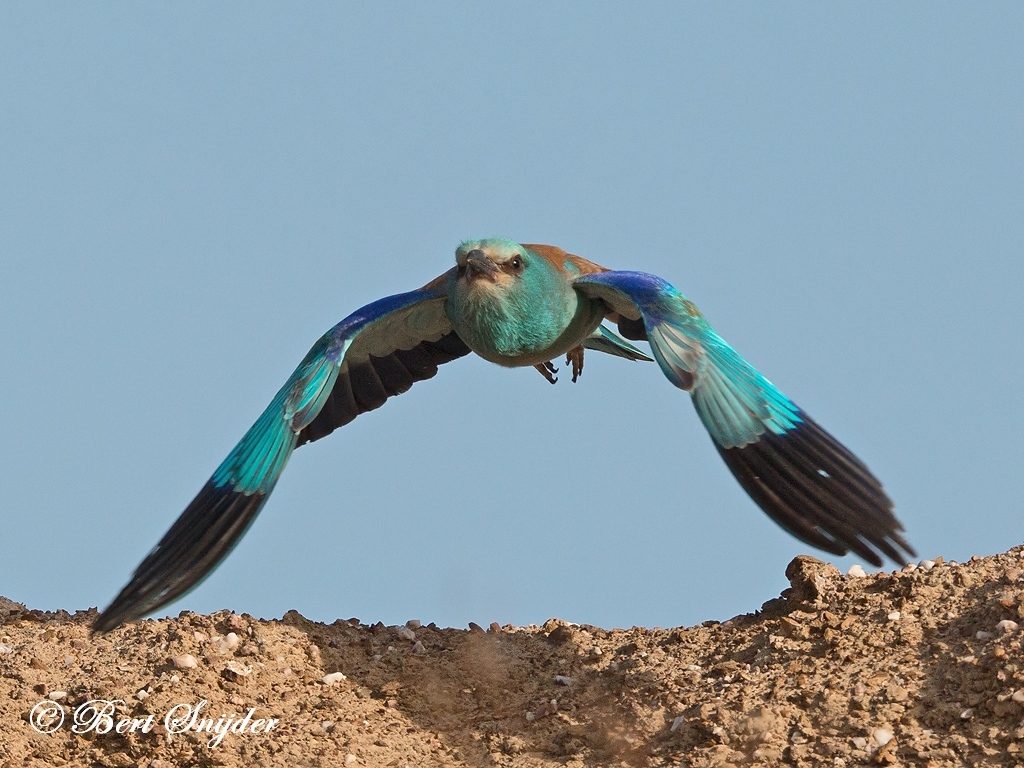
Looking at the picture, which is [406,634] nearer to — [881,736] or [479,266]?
[479,266]

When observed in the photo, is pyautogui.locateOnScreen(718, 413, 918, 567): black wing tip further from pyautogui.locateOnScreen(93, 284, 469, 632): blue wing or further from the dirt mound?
pyautogui.locateOnScreen(93, 284, 469, 632): blue wing

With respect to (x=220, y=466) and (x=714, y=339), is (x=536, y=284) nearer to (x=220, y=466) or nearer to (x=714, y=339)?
(x=714, y=339)

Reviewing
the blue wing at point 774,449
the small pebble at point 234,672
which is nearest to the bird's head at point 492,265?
the blue wing at point 774,449

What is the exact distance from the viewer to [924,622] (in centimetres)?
773

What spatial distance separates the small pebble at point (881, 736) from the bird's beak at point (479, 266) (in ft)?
13.2

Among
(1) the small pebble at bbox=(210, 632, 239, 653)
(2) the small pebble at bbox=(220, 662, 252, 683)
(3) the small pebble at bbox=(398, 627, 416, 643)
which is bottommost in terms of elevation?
(2) the small pebble at bbox=(220, 662, 252, 683)

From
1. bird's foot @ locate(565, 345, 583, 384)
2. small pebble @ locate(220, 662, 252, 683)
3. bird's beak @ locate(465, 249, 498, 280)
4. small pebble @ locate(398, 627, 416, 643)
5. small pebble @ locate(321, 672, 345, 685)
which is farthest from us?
bird's foot @ locate(565, 345, 583, 384)

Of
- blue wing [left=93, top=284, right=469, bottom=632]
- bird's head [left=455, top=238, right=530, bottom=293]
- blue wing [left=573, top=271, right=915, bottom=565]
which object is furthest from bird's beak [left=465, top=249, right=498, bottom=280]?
blue wing [left=573, top=271, right=915, bottom=565]

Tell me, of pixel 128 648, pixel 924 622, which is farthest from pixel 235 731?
pixel 924 622

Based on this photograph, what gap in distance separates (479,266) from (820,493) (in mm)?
3049

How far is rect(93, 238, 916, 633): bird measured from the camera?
24.6 feet

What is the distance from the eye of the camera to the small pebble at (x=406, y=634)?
28.4 feet

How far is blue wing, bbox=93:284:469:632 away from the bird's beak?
56 centimetres
